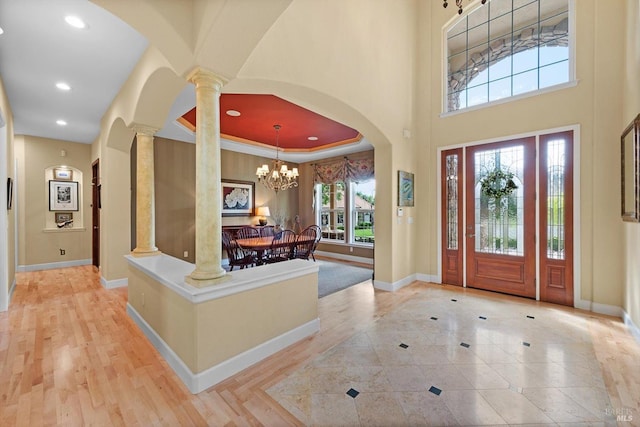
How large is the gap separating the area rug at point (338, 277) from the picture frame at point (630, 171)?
11.3 feet

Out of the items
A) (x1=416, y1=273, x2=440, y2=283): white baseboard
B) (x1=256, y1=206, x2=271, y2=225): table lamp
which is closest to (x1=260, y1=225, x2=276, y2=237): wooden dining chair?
(x1=256, y1=206, x2=271, y2=225): table lamp

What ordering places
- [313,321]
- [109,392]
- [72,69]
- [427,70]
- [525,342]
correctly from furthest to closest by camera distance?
[427,70] → [72,69] → [313,321] → [525,342] → [109,392]

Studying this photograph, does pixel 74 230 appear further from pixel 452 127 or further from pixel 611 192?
pixel 611 192

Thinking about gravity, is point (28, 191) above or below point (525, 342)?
above

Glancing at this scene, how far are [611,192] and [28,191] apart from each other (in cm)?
977

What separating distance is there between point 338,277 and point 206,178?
361 cm

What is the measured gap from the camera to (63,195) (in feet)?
19.9

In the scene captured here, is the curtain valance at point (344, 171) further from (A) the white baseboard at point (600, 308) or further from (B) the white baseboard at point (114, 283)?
(B) the white baseboard at point (114, 283)

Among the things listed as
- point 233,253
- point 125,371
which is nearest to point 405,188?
point 233,253

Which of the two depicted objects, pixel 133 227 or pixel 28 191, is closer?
pixel 133 227

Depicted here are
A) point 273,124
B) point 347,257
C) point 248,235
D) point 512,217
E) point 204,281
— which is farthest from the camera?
point 347,257

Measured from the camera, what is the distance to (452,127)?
177 inches

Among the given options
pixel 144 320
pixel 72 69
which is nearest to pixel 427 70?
pixel 72 69

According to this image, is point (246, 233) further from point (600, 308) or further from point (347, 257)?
point (600, 308)
